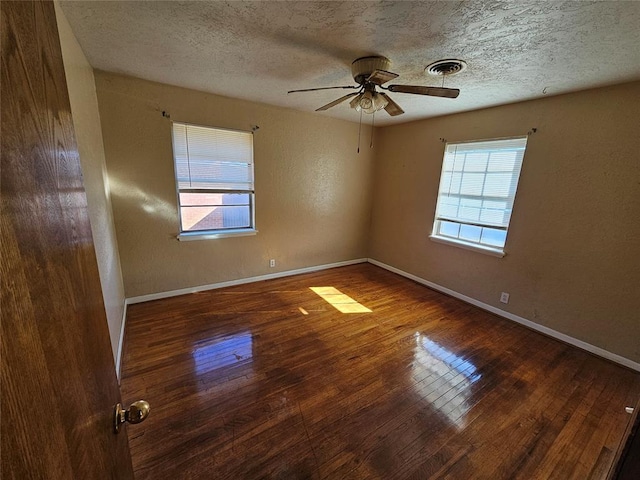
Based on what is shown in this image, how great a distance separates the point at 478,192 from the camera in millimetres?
3242

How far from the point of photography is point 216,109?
3.02 m

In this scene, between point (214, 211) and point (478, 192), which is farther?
point (214, 211)

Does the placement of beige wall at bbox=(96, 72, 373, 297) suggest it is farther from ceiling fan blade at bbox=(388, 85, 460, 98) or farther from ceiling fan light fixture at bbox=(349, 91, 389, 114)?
ceiling fan blade at bbox=(388, 85, 460, 98)

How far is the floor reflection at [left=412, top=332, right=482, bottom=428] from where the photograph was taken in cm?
182

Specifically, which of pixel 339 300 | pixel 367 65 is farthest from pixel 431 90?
pixel 339 300

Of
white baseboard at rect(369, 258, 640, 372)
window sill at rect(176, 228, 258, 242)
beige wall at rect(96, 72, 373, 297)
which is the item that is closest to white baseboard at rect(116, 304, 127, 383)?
beige wall at rect(96, 72, 373, 297)

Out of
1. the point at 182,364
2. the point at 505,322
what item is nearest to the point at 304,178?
the point at 182,364

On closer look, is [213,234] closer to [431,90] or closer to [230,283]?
[230,283]

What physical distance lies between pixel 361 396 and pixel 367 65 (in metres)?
2.42

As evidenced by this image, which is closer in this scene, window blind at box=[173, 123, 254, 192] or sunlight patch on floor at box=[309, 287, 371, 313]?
window blind at box=[173, 123, 254, 192]

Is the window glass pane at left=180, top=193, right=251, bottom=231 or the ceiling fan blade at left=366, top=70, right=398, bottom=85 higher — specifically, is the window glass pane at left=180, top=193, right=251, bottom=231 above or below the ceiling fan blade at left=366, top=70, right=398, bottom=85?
below

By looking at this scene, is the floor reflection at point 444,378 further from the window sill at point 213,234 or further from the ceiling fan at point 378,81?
the window sill at point 213,234

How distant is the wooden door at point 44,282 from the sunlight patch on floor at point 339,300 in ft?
8.65

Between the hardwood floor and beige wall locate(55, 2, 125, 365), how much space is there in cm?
57
